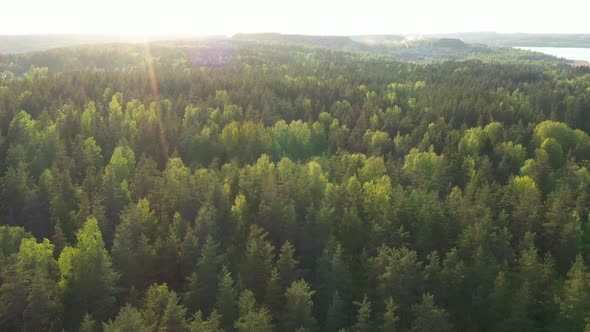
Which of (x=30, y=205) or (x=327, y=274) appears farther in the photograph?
(x=30, y=205)

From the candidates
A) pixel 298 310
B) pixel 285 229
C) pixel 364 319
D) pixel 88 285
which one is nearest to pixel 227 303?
pixel 298 310

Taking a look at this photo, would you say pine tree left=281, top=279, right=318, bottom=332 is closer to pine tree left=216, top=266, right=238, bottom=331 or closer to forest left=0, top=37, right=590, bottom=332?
forest left=0, top=37, right=590, bottom=332

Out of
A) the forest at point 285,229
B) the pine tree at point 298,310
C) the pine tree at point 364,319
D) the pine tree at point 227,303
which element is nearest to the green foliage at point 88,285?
the forest at point 285,229

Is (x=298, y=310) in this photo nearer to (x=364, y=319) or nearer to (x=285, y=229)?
(x=364, y=319)

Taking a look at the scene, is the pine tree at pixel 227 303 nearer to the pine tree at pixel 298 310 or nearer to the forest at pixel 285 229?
the forest at pixel 285 229

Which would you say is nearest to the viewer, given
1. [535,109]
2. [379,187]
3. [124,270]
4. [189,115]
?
[124,270]

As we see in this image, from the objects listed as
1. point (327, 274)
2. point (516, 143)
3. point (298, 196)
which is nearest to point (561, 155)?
point (516, 143)

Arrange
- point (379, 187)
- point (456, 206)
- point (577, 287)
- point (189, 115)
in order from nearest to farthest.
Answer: point (577, 287) < point (456, 206) < point (379, 187) < point (189, 115)

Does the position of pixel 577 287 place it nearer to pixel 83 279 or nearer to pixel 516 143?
pixel 83 279
